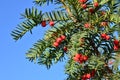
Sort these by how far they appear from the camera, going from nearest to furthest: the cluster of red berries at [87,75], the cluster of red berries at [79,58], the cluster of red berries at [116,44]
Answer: the cluster of red berries at [79,58], the cluster of red berries at [87,75], the cluster of red berries at [116,44]

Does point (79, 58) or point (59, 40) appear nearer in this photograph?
point (79, 58)

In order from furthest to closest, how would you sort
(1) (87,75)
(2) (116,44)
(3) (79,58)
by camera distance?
(2) (116,44) → (1) (87,75) → (3) (79,58)

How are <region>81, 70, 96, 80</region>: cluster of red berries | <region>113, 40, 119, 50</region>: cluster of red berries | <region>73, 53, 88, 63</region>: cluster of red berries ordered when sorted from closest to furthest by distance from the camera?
<region>73, 53, 88, 63</region>: cluster of red berries, <region>81, 70, 96, 80</region>: cluster of red berries, <region>113, 40, 119, 50</region>: cluster of red berries

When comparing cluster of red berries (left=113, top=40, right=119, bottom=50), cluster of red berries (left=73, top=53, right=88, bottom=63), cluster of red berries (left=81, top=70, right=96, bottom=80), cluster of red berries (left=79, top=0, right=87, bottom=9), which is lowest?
cluster of red berries (left=81, top=70, right=96, bottom=80)

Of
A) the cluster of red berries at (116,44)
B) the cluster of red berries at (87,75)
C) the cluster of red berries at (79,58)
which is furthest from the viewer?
the cluster of red berries at (116,44)

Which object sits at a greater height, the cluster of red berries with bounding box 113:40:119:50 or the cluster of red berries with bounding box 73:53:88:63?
the cluster of red berries with bounding box 113:40:119:50

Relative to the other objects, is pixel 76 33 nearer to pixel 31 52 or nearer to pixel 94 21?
pixel 94 21

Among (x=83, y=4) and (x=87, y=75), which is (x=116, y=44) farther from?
(x=83, y=4)

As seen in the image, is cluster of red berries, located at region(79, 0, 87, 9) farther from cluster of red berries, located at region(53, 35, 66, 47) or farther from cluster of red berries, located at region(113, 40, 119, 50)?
cluster of red berries, located at region(113, 40, 119, 50)

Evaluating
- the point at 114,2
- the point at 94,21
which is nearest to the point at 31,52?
the point at 94,21

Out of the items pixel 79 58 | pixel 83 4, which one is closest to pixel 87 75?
pixel 79 58

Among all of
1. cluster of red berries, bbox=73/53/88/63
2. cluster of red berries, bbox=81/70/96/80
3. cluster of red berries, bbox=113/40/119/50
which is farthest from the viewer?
cluster of red berries, bbox=113/40/119/50

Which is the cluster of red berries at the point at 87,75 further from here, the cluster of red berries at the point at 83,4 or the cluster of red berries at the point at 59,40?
the cluster of red berries at the point at 83,4

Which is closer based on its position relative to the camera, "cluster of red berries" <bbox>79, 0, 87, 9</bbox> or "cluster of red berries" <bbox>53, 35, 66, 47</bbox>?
"cluster of red berries" <bbox>53, 35, 66, 47</bbox>
